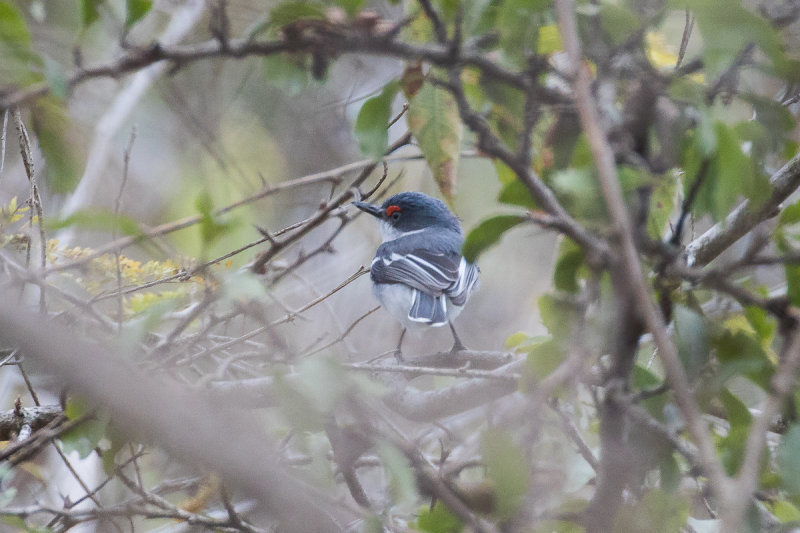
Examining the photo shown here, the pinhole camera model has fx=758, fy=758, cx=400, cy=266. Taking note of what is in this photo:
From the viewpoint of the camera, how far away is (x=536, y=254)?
8.14 m

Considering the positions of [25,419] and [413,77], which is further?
[25,419]

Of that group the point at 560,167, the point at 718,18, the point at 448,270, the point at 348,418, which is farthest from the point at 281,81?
the point at 448,270

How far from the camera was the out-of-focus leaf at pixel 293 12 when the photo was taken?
141 centimetres

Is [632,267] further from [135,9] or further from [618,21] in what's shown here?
[135,9]

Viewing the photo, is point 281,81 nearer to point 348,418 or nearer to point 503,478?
point 348,418

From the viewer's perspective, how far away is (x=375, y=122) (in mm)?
1565

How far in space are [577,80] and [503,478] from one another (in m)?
0.66

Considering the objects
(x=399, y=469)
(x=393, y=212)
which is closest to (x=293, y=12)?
(x=399, y=469)

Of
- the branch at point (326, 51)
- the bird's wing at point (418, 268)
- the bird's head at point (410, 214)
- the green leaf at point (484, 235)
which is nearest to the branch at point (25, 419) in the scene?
Answer: the branch at point (326, 51)

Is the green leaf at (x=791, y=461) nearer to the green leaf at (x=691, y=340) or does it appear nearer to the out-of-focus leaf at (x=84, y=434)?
the green leaf at (x=691, y=340)

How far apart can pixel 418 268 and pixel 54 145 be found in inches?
94.5

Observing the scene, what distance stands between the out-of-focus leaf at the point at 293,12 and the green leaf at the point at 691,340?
0.86 metres

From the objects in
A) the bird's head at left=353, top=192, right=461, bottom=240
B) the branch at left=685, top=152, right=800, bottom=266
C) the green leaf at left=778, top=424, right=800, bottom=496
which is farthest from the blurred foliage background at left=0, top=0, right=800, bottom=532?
the bird's head at left=353, top=192, right=461, bottom=240

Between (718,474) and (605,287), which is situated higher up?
(605,287)
